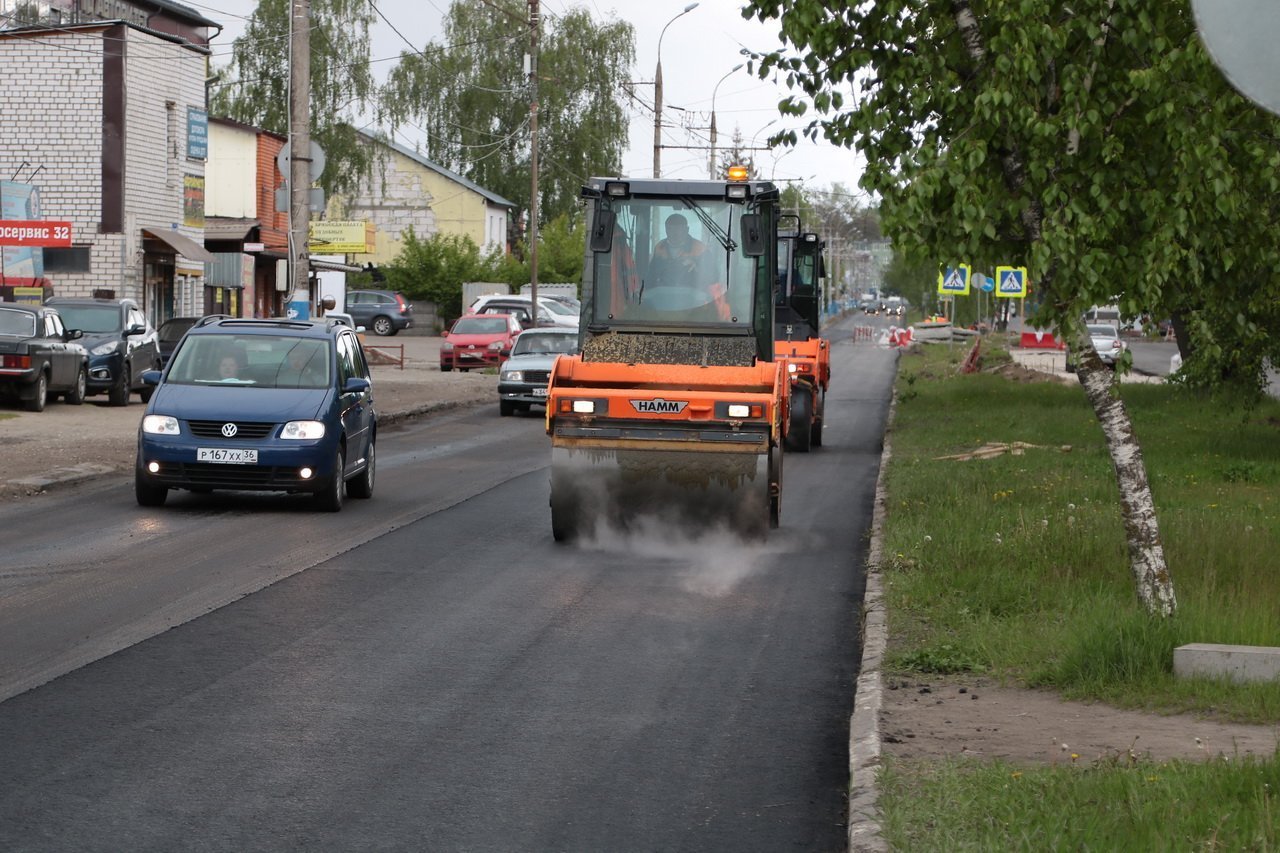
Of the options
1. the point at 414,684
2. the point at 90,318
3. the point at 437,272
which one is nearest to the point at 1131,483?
the point at 414,684

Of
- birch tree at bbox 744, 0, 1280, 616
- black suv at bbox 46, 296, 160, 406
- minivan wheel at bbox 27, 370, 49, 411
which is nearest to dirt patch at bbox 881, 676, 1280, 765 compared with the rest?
birch tree at bbox 744, 0, 1280, 616

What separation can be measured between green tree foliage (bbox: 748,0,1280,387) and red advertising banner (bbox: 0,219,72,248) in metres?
23.7

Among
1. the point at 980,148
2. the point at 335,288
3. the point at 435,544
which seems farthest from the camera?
the point at 335,288

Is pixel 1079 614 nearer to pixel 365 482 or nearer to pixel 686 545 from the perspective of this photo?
pixel 686 545

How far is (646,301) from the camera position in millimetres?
15781

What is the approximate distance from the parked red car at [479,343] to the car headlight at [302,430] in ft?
105

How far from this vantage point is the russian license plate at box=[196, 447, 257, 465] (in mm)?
15805

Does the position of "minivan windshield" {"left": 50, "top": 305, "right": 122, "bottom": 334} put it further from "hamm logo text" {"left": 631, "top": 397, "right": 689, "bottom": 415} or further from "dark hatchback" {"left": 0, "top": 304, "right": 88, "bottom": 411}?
"hamm logo text" {"left": 631, "top": 397, "right": 689, "bottom": 415}

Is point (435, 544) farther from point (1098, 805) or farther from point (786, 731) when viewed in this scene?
point (1098, 805)

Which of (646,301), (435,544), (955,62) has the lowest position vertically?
(435,544)

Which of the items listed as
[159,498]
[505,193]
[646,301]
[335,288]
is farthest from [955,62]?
[505,193]

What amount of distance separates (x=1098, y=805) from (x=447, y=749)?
280 centimetres

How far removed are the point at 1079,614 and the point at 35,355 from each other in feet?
72.9

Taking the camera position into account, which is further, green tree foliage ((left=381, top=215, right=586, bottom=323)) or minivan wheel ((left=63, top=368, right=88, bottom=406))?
green tree foliage ((left=381, top=215, right=586, bottom=323))
